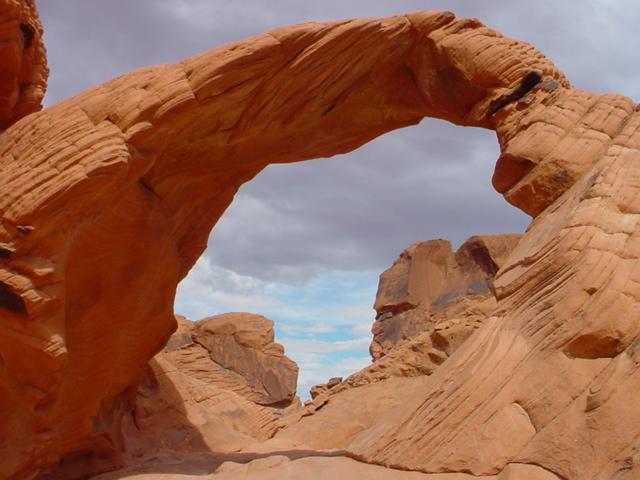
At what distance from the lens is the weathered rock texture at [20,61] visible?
7.45m

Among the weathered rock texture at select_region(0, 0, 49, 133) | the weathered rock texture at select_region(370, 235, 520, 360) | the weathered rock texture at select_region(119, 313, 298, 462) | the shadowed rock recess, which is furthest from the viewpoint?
the weathered rock texture at select_region(370, 235, 520, 360)

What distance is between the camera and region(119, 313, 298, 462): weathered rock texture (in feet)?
30.0

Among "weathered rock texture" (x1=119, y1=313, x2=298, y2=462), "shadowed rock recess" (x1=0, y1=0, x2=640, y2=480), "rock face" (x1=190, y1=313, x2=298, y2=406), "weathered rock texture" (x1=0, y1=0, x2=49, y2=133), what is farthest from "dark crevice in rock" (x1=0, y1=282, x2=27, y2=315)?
"rock face" (x1=190, y1=313, x2=298, y2=406)

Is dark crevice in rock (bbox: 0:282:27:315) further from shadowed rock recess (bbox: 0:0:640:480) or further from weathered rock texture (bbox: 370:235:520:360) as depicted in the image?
weathered rock texture (bbox: 370:235:520:360)

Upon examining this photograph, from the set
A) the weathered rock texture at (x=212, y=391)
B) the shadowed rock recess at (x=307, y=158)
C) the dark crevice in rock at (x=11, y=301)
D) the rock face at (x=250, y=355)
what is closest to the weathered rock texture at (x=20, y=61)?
the shadowed rock recess at (x=307, y=158)

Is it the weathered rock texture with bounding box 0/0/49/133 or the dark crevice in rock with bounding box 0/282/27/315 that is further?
the weathered rock texture with bounding box 0/0/49/133

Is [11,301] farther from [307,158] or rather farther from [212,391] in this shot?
[212,391]

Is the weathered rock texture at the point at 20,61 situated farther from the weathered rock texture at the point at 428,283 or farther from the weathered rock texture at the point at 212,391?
the weathered rock texture at the point at 428,283

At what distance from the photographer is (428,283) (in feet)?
60.8

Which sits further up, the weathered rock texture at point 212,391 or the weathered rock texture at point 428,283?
the weathered rock texture at point 428,283

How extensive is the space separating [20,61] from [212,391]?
6118 mm

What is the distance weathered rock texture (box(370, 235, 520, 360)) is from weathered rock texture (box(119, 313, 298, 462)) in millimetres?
3031

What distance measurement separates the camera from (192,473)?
6.56 m

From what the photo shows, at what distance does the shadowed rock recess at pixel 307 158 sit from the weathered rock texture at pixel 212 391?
86 cm
